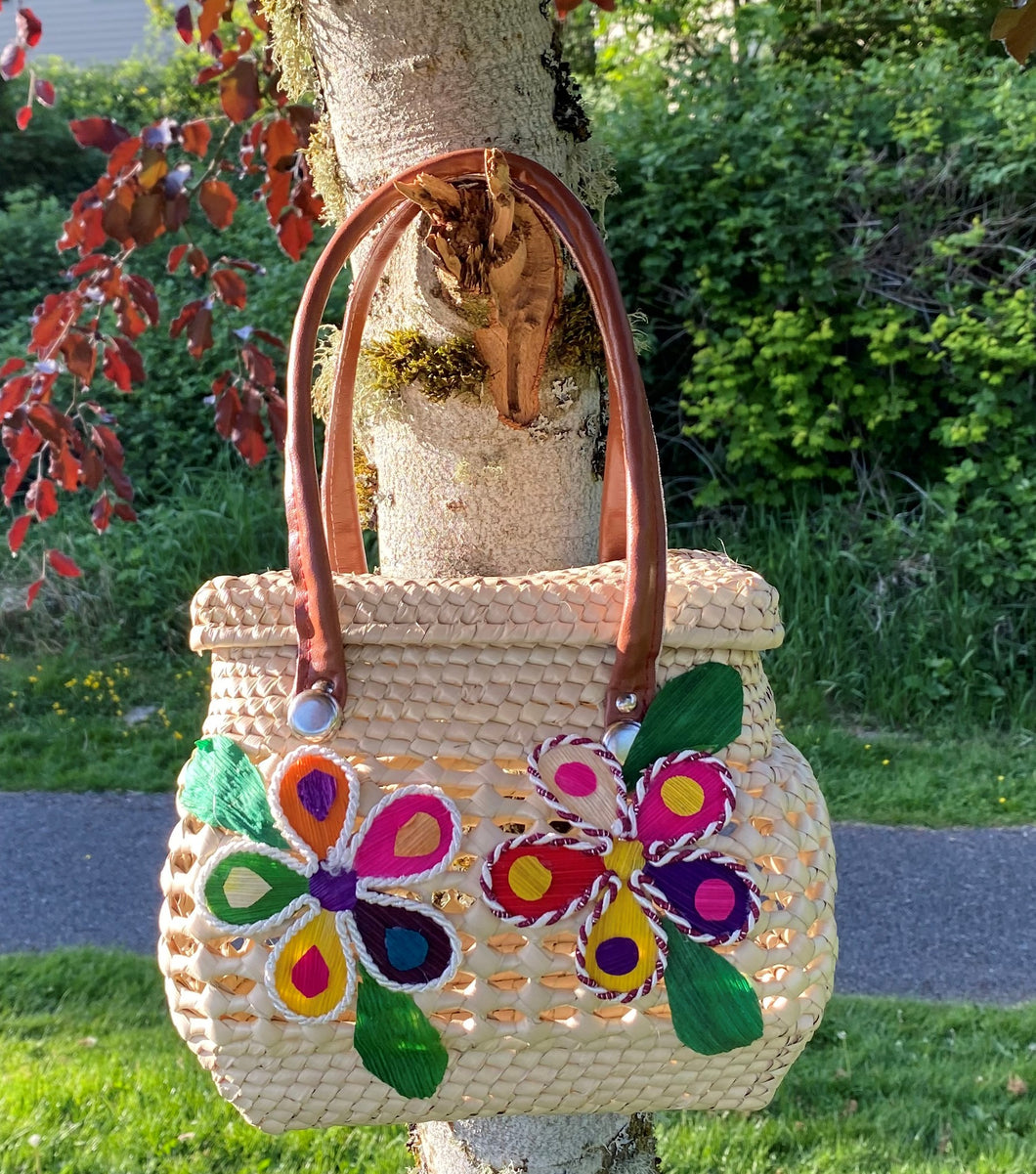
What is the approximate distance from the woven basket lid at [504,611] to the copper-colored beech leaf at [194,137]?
1.22 m

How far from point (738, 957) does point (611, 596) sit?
0.31 m

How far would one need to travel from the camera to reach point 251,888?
0.85 meters

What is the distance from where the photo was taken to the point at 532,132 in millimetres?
1050

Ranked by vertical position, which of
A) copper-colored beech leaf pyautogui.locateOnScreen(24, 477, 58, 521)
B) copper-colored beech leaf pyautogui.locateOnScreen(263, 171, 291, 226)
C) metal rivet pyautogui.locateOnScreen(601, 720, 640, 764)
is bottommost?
metal rivet pyautogui.locateOnScreen(601, 720, 640, 764)

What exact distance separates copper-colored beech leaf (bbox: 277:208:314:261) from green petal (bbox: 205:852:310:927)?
1.32 m

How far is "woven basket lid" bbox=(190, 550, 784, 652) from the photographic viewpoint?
88cm

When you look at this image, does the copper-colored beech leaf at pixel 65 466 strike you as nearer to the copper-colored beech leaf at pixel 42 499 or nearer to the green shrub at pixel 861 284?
the copper-colored beech leaf at pixel 42 499

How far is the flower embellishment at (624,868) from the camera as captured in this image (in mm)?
836

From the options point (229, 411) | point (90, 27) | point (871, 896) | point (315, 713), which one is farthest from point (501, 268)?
point (90, 27)

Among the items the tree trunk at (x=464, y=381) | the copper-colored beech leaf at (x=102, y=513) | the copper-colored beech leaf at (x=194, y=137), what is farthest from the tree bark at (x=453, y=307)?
the copper-colored beech leaf at (x=102, y=513)

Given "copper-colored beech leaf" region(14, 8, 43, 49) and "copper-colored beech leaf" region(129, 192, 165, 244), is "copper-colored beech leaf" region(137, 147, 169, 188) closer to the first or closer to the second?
"copper-colored beech leaf" region(129, 192, 165, 244)

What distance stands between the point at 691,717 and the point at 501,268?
17.4 inches

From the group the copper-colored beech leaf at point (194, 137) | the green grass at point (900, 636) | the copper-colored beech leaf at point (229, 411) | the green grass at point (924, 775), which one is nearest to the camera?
the copper-colored beech leaf at point (194, 137)

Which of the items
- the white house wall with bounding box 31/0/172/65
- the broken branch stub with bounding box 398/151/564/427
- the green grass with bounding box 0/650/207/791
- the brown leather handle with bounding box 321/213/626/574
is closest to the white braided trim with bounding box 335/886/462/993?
the brown leather handle with bounding box 321/213/626/574
